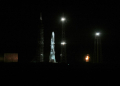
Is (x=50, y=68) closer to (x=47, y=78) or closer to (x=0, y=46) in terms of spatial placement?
(x=47, y=78)

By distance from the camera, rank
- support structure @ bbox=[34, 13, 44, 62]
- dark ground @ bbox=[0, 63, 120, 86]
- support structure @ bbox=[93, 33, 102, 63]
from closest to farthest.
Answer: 1. dark ground @ bbox=[0, 63, 120, 86]
2. support structure @ bbox=[93, 33, 102, 63]
3. support structure @ bbox=[34, 13, 44, 62]

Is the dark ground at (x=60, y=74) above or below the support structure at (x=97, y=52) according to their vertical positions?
below

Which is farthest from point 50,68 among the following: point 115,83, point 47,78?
point 115,83

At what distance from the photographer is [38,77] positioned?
252 inches

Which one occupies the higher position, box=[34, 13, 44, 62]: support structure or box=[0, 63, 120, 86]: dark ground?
box=[34, 13, 44, 62]: support structure

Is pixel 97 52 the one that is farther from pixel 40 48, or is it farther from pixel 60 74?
pixel 60 74

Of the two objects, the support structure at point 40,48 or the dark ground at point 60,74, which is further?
the support structure at point 40,48

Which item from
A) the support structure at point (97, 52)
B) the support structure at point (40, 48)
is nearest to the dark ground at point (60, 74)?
the support structure at point (97, 52)

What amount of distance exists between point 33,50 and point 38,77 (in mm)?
16377

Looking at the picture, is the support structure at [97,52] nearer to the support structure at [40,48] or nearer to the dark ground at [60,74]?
the support structure at [40,48]

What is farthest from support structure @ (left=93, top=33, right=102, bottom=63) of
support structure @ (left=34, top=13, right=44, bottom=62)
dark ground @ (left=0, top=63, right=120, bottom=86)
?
dark ground @ (left=0, top=63, right=120, bottom=86)

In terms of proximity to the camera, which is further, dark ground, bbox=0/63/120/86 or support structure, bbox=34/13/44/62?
support structure, bbox=34/13/44/62

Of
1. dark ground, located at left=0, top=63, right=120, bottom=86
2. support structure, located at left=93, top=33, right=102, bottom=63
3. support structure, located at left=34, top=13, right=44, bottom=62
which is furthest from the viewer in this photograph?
support structure, located at left=34, top=13, right=44, bottom=62

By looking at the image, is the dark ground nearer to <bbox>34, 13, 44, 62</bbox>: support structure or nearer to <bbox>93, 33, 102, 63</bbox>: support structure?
<bbox>93, 33, 102, 63</bbox>: support structure
